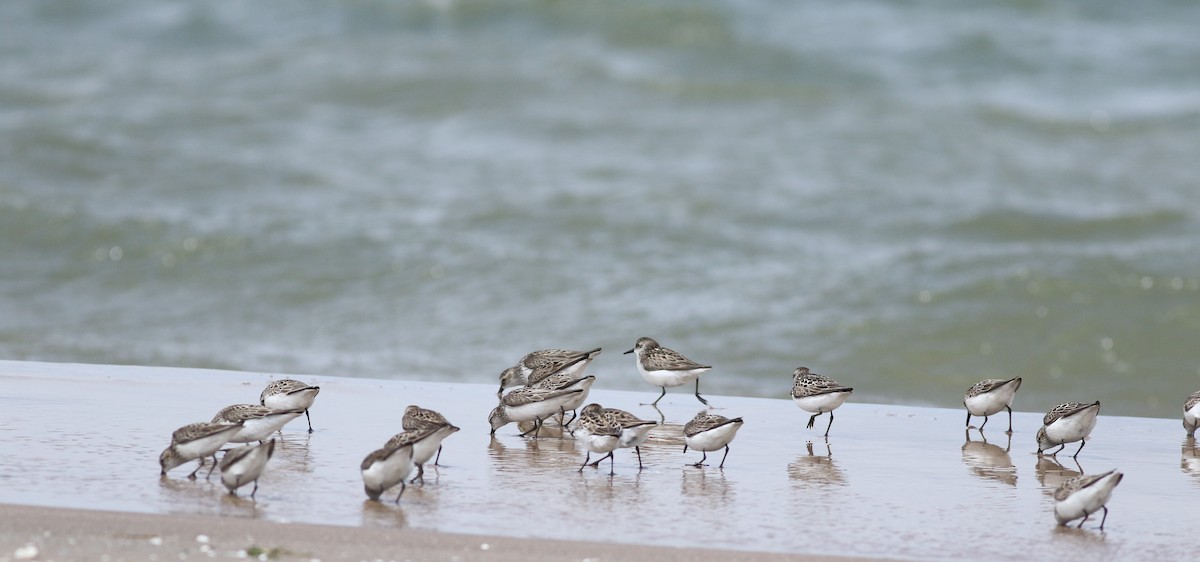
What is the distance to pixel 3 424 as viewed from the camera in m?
7.86

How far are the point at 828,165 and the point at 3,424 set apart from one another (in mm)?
13606


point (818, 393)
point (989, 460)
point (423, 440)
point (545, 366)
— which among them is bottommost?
point (989, 460)

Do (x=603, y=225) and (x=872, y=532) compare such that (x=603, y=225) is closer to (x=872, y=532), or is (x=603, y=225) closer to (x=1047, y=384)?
(x=1047, y=384)

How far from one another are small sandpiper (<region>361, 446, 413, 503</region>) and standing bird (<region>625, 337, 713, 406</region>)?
138 inches

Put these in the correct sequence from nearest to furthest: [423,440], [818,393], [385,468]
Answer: [385,468] → [423,440] → [818,393]

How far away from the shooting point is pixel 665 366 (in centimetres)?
964

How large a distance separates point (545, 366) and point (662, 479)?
2423 mm

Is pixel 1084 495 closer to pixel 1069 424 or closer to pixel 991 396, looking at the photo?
pixel 1069 424

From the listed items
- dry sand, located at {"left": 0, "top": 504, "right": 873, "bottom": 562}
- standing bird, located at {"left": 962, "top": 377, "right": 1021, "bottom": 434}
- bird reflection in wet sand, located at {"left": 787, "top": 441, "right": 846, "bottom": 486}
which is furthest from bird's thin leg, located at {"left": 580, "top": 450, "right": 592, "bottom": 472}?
standing bird, located at {"left": 962, "top": 377, "right": 1021, "bottom": 434}

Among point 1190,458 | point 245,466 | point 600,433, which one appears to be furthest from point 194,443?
point 1190,458

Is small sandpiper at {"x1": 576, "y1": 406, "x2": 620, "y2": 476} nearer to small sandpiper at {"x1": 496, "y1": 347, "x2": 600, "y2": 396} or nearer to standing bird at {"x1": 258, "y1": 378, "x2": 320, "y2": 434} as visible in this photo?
small sandpiper at {"x1": 496, "y1": 347, "x2": 600, "y2": 396}

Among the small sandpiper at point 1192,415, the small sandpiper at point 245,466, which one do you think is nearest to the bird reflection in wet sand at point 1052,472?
the small sandpiper at point 1192,415

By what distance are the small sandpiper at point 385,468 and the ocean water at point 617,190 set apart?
591 cm

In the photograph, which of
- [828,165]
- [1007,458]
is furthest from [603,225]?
[1007,458]
